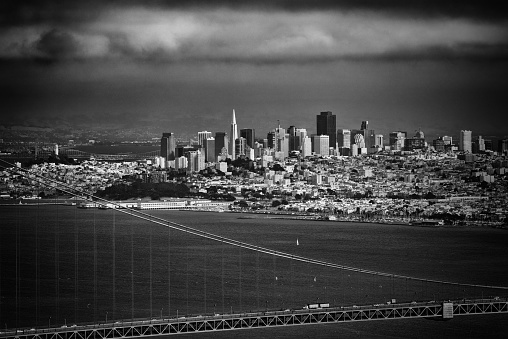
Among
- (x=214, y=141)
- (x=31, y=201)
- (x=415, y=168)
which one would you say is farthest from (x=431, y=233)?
(x=214, y=141)

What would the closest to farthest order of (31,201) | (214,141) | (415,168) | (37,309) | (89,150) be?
1. (37,309)
2. (31,201)
3. (415,168)
4. (89,150)
5. (214,141)

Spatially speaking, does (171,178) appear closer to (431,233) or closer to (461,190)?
(461,190)

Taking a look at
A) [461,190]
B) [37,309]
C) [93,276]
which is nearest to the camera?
[37,309]

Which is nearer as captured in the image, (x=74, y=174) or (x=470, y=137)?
(x=74, y=174)

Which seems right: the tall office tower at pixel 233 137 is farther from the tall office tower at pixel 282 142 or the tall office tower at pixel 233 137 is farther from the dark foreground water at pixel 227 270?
the dark foreground water at pixel 227 270

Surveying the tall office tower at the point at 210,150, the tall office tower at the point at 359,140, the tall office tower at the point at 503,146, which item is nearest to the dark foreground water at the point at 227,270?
the tall office tower at the point at 503,146

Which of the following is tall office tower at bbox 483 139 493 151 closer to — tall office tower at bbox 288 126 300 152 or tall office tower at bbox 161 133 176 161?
tall office tower at bbox 288 126 300 152

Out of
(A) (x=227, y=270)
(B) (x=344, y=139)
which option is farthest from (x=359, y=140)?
(A) (x=227, y=270)
